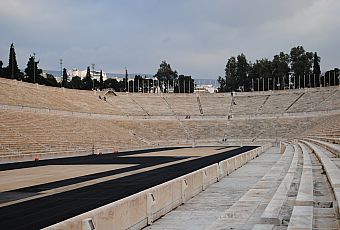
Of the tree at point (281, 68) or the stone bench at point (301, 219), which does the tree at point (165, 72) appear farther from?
the stone bench at point (301, 219)

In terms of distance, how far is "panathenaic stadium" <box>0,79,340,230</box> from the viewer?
848 cm

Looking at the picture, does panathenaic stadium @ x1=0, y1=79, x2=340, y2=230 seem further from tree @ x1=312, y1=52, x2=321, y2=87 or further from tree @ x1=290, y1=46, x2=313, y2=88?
tree @ x1=290, y1=46, x2=313, y2=88

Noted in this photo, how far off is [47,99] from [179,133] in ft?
72.1

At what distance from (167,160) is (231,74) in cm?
10046

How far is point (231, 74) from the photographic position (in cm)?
12688

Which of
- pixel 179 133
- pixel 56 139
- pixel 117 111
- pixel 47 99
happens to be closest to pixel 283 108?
pixel 179 133

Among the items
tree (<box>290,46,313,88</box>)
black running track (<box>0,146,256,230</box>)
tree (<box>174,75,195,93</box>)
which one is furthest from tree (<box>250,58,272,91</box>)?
black running track (<box>0,146,256,230</box>)

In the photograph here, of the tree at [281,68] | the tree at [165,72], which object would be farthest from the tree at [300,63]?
the tree at [165,72]

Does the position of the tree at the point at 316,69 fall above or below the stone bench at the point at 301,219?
above

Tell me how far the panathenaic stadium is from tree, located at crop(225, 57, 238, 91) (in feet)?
115

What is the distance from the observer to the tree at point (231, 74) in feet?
408

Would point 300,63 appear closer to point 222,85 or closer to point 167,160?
point 222,85

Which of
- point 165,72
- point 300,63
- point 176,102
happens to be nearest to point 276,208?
point 176,102

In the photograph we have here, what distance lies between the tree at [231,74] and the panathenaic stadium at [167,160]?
115 ft
